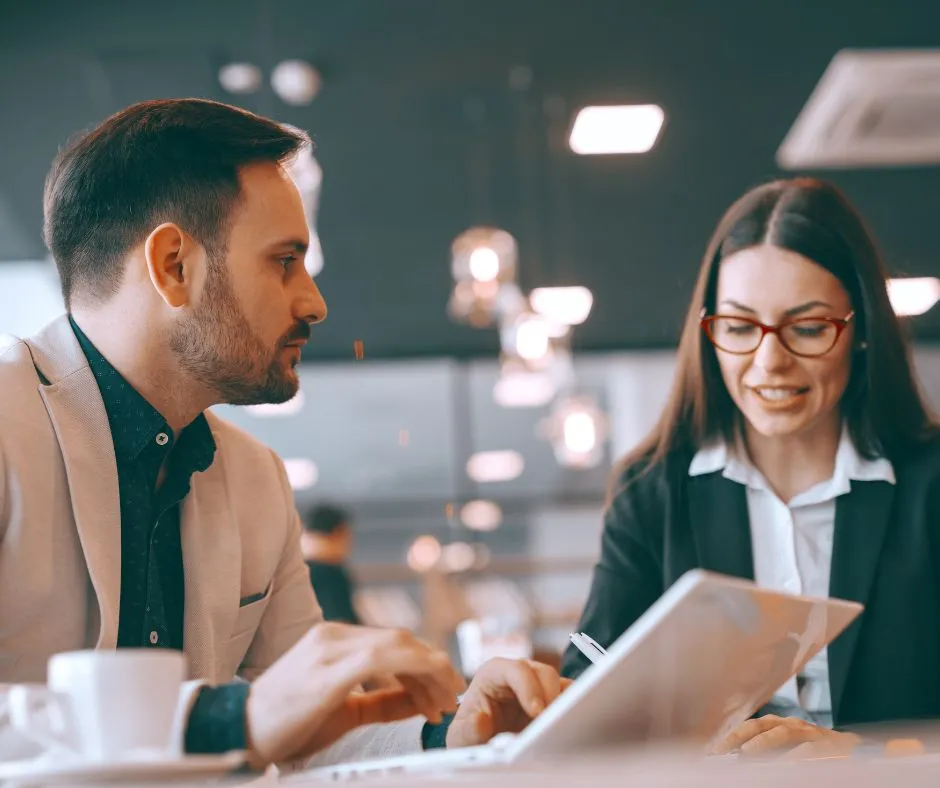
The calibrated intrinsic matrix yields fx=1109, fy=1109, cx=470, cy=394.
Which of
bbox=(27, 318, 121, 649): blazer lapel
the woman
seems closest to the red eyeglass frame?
the woman

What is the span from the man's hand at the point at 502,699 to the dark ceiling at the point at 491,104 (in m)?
1.34

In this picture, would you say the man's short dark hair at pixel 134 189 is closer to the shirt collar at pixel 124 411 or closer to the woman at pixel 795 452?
the shirt collar at pixel 124 411

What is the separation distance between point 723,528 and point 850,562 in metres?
0.19

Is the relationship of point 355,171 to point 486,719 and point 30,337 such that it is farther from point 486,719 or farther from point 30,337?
point 486,719

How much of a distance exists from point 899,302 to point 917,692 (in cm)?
60

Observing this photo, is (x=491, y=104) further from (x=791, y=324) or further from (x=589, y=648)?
(x=589, y=648)

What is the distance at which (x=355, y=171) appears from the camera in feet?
14.3

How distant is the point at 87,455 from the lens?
1.29 meters

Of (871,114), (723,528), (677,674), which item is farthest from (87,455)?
(871,114)

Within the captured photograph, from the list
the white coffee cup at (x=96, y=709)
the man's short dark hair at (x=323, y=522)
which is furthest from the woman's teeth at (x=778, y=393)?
the man's short dark hair at (x=323, y=522)

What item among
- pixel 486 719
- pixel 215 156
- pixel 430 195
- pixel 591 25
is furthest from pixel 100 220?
pixel 430 195

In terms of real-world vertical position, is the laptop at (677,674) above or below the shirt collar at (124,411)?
below

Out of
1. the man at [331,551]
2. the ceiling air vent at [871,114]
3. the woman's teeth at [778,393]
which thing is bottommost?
the man at [331,551]

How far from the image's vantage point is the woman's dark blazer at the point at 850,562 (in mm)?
1581
